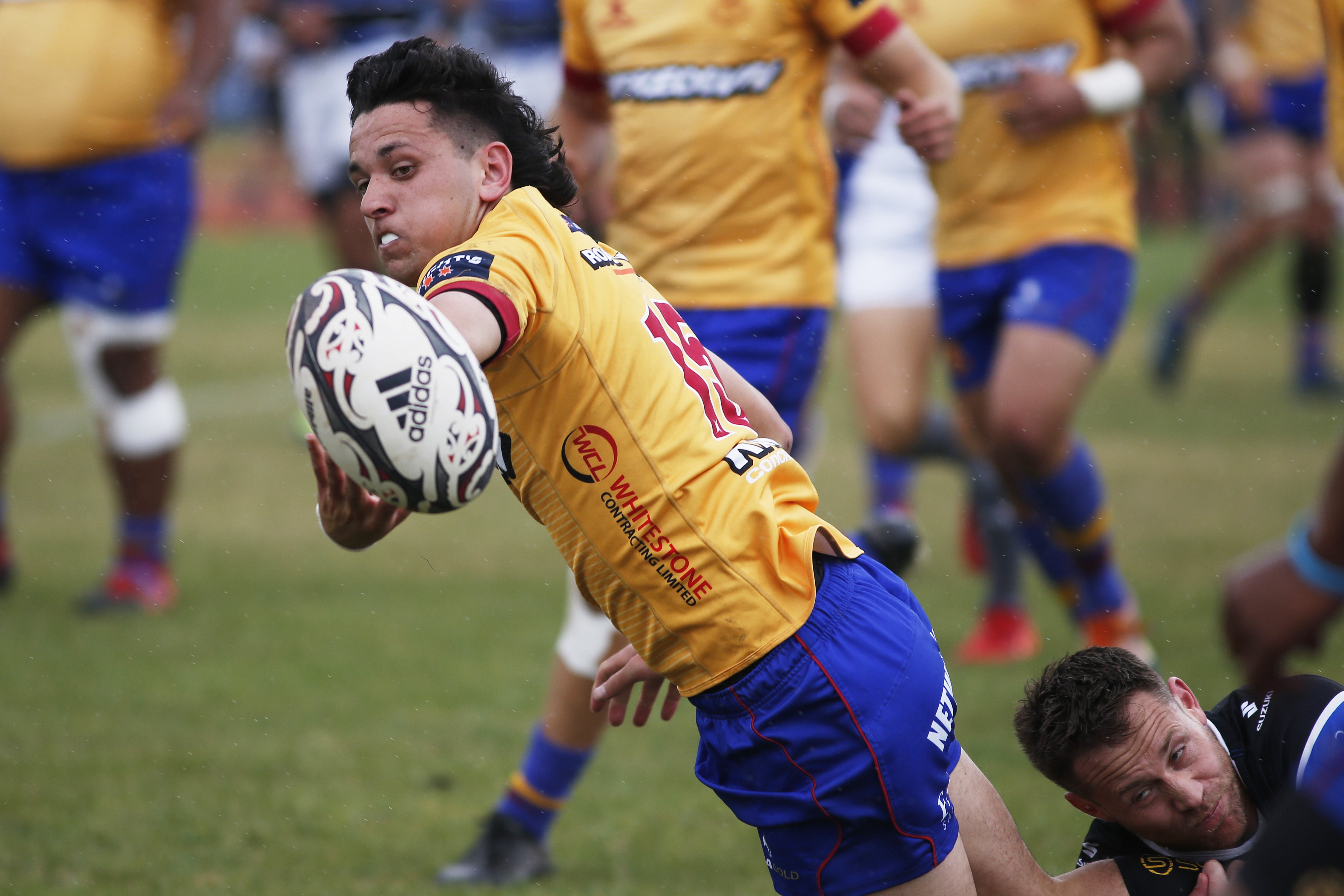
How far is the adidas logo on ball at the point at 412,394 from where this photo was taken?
172cm

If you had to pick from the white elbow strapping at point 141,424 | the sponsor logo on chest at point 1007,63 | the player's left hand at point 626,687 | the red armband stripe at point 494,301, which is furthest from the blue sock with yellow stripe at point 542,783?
the white elbow strapping at point 141,424

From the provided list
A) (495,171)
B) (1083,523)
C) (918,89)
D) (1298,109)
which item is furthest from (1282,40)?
(495,171)

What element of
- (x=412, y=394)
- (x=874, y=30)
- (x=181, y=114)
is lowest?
(x=181, y=114)

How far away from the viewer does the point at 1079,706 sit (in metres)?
2.50

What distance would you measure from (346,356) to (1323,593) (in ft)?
3.98

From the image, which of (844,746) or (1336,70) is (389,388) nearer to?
(844,746)

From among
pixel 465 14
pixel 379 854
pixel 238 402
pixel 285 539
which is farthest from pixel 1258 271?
pixel 379 854

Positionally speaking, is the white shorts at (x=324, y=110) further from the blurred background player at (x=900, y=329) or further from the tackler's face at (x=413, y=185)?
the tackler's face at (x=413, y=185)

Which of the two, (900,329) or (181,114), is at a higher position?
(181,114)

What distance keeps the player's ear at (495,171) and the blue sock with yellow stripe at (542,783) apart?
61.5 inches

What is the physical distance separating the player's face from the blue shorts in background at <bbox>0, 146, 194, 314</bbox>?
4.11 metres

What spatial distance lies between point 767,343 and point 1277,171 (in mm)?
6925

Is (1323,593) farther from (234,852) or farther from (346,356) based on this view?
(234,852)

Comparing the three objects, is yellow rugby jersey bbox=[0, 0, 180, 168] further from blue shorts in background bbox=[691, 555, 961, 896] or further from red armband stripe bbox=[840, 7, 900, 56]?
blue shorts in background bbox=[691, 555, 961, 896]
